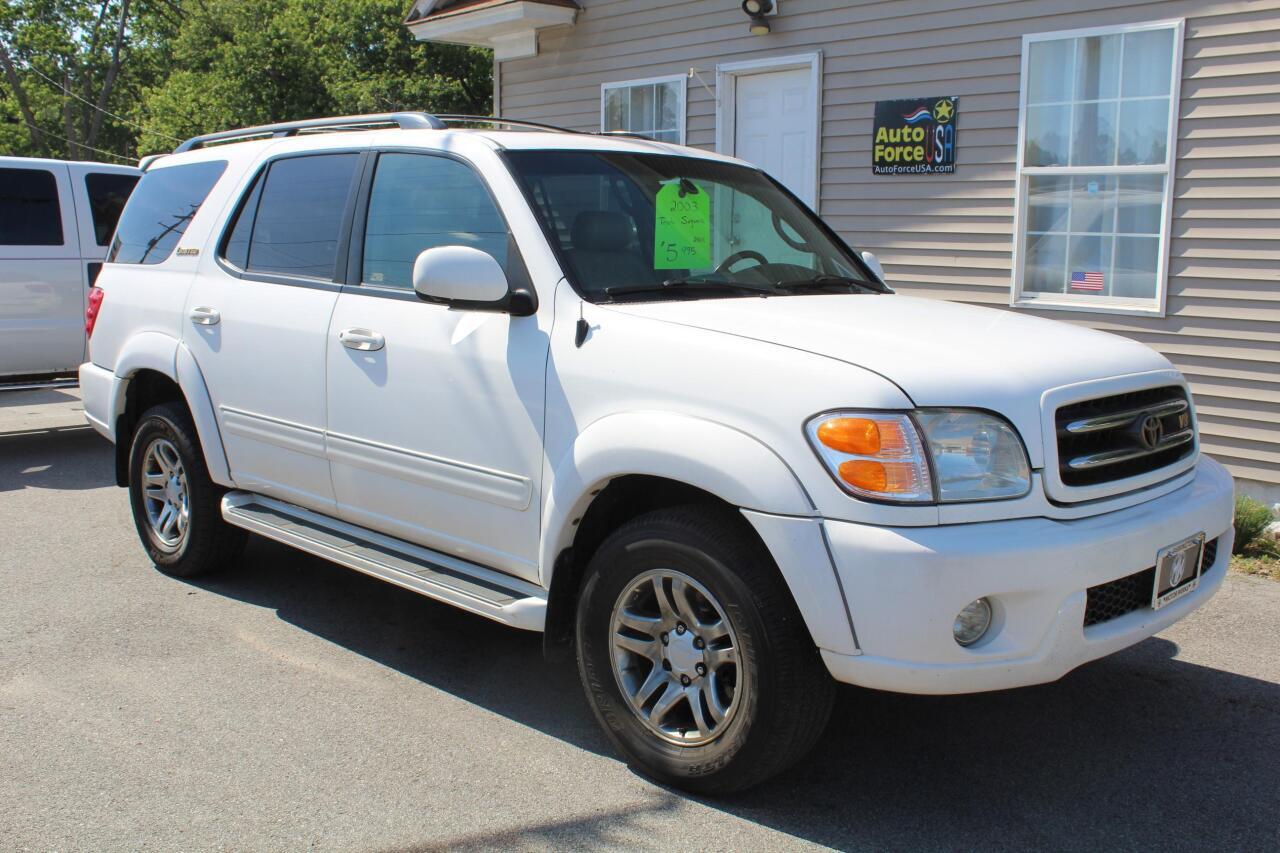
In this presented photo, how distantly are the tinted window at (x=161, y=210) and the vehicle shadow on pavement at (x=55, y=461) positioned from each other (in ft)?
8.20

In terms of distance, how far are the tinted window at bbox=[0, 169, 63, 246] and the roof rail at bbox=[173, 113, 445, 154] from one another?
3683 millimetres

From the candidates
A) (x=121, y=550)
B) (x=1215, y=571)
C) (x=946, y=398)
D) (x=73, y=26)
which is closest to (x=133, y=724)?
(x=121, y=550)

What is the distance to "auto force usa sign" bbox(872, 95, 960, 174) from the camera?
8188 millimetres

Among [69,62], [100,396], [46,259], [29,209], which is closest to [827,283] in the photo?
[100,396]

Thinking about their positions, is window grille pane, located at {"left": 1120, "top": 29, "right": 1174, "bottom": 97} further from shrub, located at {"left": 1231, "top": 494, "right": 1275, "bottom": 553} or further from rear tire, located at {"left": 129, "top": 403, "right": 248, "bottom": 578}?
rear tire, located at {"left": 129, "top": 403, "right": 248, "bottom": 578}

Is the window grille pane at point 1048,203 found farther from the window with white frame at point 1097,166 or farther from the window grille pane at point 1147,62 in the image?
the window grille pane at point 1147,62

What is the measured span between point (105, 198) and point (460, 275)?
6.75 meters

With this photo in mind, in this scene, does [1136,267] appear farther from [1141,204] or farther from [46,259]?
[46,259]

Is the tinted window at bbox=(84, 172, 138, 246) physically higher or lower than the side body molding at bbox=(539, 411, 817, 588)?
higher

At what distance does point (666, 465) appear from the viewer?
10.8 ft

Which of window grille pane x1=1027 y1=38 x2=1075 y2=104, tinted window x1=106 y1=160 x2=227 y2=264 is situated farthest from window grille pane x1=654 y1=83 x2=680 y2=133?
tinted window x1=106 y1=160 x2=227 y2=264

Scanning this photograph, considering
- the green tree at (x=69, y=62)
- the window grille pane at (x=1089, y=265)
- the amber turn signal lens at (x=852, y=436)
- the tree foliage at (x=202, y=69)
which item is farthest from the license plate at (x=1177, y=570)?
the green tree at (x=69, y=62)

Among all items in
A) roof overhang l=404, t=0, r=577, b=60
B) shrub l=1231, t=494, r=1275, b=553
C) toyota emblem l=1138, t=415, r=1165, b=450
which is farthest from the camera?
roof overhang l=404, t=0, r=577, b=60

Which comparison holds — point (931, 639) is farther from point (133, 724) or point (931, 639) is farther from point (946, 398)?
point (133, 724)
